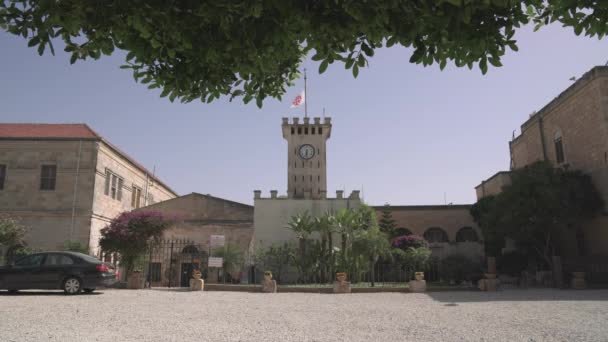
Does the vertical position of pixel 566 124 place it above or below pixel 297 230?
above

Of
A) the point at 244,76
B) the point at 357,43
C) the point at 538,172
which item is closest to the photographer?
the point at 357,43

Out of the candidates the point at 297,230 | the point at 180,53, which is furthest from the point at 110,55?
the point at 297,230

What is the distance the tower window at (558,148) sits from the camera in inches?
866

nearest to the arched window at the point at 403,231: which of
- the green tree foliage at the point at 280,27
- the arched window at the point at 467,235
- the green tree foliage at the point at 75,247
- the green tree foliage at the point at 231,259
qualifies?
the arched window at the point at 467,235

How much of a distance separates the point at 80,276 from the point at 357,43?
519 inches

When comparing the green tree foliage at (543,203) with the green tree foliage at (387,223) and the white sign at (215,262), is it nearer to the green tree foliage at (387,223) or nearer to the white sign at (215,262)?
the green tree foliage at (387,223)

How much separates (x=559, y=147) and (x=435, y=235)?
28.8 feet

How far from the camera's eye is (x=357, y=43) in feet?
13.6

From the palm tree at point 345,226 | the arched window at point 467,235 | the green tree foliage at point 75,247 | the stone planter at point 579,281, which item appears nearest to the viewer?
the stone planter at point 579,281

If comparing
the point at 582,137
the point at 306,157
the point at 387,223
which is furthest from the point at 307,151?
the point at 582,137

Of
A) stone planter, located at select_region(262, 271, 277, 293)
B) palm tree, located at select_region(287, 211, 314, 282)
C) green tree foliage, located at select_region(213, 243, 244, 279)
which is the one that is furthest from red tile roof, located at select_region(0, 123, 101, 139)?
stone planter, located at select_region(262, 271, 277, 293)

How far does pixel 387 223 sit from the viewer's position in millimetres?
26188

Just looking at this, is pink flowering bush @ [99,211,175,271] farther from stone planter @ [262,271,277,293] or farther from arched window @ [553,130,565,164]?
arched window @ [553,130,565,164]

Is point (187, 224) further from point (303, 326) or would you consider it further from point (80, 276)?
point (303, 326)
